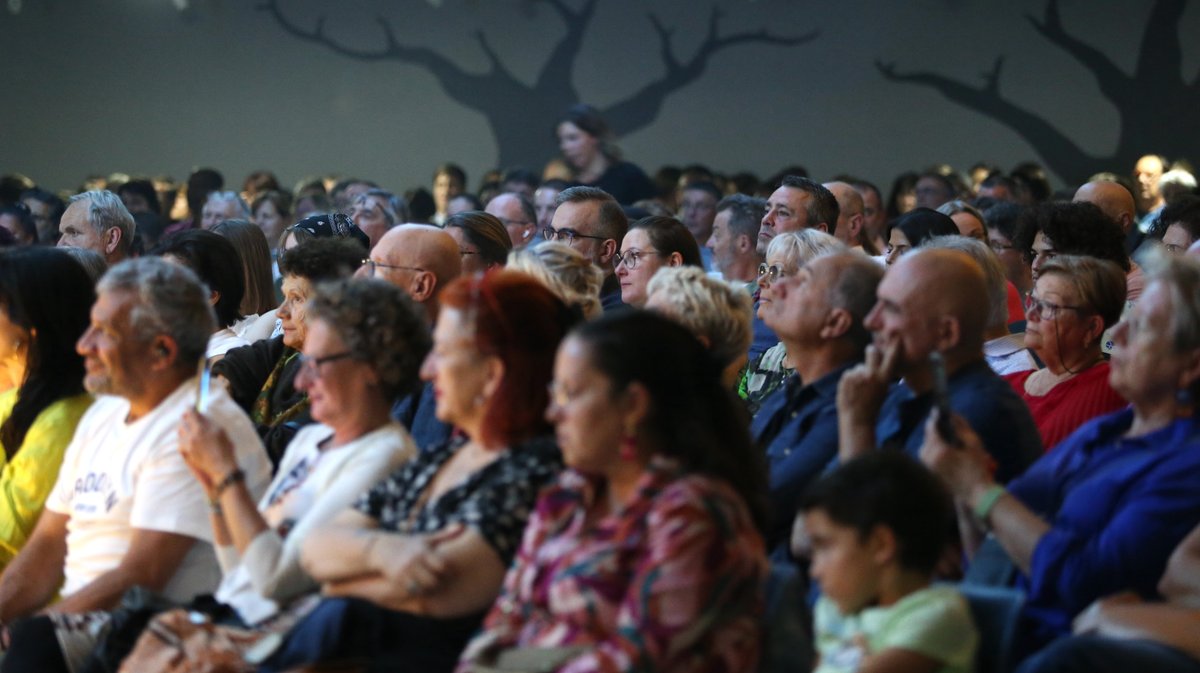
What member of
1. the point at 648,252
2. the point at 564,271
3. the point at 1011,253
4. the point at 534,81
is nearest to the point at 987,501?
the point at 564,271

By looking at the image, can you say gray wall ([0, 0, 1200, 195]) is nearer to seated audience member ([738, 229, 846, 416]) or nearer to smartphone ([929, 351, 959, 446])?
seated audience member ([738, 229, 846, 416])

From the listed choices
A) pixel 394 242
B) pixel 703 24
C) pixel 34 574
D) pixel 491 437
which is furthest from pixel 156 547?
pixel 703 24

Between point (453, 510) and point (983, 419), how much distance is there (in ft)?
3.48

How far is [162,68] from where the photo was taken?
13.6 metres

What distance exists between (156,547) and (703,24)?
10804mm

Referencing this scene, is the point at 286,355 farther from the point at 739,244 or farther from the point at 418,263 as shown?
the point at 739,244

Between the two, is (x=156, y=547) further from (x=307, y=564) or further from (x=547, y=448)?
(x=547, y=448)

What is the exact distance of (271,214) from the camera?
27.6 ft

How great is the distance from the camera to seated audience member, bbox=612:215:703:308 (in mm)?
4777

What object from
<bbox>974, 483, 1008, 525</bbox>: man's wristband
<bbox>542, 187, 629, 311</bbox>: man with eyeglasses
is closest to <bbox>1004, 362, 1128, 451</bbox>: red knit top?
<bbox>974, 483, 1008, 525</bbox>: man's wristband

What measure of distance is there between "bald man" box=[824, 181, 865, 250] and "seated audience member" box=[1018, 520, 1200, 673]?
359 cm

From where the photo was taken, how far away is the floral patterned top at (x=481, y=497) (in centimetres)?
239

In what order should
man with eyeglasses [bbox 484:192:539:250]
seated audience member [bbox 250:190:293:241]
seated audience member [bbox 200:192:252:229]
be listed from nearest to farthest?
man with eyeglasses [bbox 484:192:539:250] → seated audience member [bbox 200:192:252:229] → seated audience member [bbox 250:190:293:241]

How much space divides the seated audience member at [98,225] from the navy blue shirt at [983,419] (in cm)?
393
